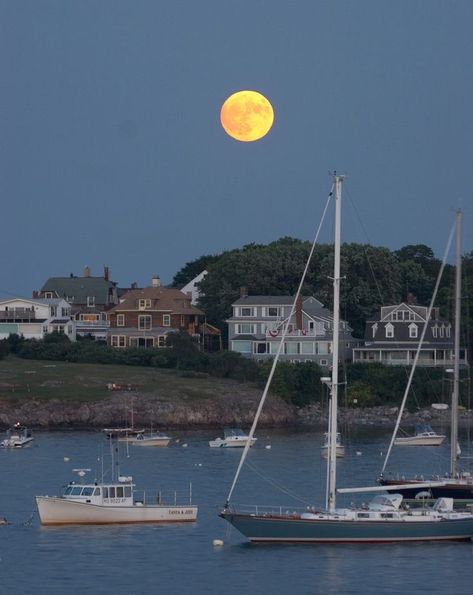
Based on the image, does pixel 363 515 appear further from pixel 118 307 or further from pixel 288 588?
pixel 118 307

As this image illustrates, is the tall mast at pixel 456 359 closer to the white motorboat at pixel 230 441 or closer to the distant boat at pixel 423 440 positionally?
the white motorboat at pixel 230 441

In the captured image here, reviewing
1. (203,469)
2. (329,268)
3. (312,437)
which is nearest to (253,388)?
(312,437)

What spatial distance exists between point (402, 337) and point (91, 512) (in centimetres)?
7867

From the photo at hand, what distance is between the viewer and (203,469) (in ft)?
276

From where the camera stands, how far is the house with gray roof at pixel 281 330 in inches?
5246

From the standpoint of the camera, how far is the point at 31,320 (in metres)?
148

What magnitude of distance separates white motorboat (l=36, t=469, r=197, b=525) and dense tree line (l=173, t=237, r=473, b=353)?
274 ft

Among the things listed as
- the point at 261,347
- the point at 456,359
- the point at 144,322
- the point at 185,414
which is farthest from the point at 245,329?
the point at 456,359

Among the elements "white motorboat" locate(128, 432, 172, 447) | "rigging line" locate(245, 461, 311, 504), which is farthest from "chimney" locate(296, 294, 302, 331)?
"rigging line" locate(245, 461, 311, 504)

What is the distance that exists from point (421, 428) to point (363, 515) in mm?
49250

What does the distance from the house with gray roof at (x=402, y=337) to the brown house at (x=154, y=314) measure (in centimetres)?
1960

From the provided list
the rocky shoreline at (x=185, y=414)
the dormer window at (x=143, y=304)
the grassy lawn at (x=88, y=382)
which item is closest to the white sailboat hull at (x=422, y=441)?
the rocky shoreline at (x=185, y=414)

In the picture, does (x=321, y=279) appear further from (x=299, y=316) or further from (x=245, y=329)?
(x=299, y=316)

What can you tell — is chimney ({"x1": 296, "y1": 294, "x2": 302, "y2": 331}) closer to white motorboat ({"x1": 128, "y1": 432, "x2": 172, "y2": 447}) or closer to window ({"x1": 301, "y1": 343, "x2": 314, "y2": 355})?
window ({"x1": 301, "y1": 343, "x2": 314, "y2": 355})
